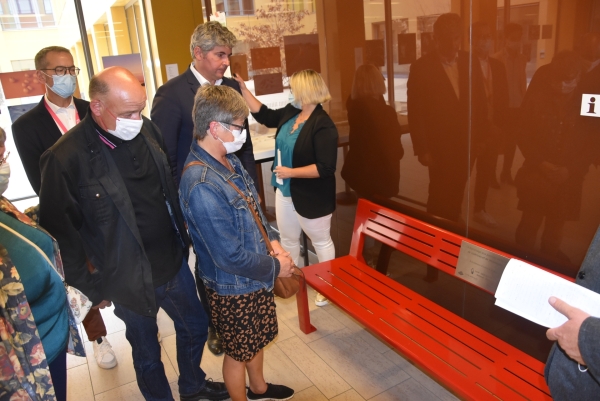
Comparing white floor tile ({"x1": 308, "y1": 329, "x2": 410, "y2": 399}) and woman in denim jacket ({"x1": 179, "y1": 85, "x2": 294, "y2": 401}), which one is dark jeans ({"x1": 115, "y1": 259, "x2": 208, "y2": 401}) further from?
white floor tile ({"x1": 308, "y1": 329, "x2": 410, "y2": 399})

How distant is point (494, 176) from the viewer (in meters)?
2.50

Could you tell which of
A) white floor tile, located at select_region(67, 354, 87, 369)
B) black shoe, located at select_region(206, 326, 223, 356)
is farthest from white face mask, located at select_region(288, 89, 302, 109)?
white floor tile, located at select_region(67, 354, 87, 369)

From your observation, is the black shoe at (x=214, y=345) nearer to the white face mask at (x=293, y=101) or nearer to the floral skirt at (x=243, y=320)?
the floral skirt at (x=243, y=320)

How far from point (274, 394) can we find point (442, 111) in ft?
6.43

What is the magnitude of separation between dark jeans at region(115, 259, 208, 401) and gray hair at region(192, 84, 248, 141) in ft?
2.72

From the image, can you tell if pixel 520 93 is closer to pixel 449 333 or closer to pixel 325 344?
pixel 449 333

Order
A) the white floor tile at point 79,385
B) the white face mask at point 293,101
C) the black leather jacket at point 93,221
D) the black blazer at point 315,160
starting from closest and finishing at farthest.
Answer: the black leather jacket at point 93,221 → the white floor tile at point 79,385 → the black blazer at point 315,160 → the white face mask at point 293,101

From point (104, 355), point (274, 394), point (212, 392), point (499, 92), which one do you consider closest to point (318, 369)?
point (274, 394)

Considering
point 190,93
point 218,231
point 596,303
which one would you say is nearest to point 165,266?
point 218,231

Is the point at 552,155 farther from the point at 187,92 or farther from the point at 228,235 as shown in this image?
the point at 187,92

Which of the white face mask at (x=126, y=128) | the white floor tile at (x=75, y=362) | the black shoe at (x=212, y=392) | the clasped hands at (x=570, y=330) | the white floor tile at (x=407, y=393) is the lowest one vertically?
the white floor tile at (x=75, y=362)

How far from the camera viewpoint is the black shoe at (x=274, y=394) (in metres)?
2.63

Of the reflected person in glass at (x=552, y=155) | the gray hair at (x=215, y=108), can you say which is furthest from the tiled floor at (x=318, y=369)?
the gray hair at (x=215, y=108)

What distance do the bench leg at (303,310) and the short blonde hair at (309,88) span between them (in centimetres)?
131
